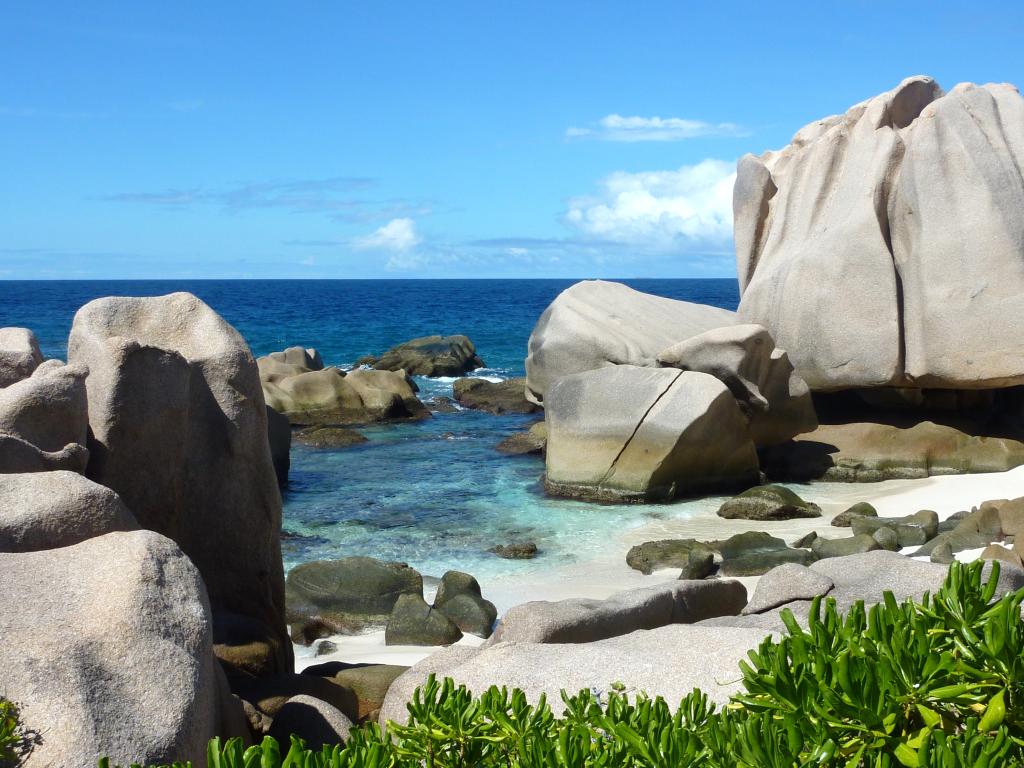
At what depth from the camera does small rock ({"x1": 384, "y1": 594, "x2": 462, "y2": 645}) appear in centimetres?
927

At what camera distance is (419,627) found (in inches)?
368

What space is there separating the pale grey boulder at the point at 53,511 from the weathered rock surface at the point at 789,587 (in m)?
4.11

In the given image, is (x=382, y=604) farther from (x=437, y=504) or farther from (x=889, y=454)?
(x=889, y=454)

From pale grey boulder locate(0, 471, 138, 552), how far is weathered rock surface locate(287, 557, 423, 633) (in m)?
4.97

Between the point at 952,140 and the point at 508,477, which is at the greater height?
the point at 952,140

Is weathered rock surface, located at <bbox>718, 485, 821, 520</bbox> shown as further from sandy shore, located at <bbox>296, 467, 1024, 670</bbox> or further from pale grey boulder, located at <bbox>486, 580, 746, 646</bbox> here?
pale grey boulder, located at <bbox>486, 580, 746, 646</bbox>

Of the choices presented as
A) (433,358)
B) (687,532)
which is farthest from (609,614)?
(433,358)

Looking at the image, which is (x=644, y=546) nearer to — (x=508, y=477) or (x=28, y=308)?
(x=508, y=477)

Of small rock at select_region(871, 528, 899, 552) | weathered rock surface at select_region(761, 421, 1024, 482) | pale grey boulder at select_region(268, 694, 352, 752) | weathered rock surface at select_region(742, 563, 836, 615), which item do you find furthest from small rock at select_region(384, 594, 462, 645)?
weathered rock surface at select_region(761, 421, 1024, 482)

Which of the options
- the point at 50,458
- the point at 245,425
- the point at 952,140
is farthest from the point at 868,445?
the point at 50,458

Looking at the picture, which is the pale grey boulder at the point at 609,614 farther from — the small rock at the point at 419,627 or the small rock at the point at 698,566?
the small rock at the point at 698,566

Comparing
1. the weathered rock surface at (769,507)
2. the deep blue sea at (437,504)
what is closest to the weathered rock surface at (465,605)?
the deep blue sea at (437,504)

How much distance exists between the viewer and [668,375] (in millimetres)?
15141

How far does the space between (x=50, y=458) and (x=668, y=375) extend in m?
10.5
